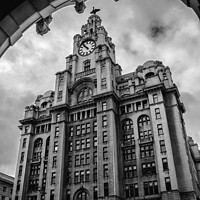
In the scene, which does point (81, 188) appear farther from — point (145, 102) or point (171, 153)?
point (145, 102)

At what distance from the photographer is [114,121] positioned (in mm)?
58969

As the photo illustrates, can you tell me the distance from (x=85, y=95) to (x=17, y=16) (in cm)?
6267

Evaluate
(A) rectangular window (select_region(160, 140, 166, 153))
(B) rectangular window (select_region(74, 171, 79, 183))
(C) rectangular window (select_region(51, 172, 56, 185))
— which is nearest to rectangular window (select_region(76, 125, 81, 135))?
(B) rectangular window (select_region(74, 171, 79, 183))

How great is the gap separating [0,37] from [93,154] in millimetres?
53612

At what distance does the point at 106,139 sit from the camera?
57000mm

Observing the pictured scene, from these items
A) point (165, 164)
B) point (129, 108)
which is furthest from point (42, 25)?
point (129, 108)

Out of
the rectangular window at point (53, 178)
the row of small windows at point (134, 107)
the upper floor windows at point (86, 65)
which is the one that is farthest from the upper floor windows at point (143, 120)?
the upper floor windows at point (86, 65)

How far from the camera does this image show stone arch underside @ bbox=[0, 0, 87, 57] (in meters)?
5.85

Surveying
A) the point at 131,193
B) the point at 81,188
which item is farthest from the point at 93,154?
the point at 131,193

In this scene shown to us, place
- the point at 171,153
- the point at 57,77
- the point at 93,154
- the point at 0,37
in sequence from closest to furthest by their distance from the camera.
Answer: the point at 0,37, the point at 171,153, the point at 93,154, the point at 57,77

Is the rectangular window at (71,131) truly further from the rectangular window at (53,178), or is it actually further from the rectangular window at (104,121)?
the rectangular window at (53,178)

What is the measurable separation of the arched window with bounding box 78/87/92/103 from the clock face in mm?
14184

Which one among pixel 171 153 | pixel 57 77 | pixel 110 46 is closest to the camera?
pixel 171 153

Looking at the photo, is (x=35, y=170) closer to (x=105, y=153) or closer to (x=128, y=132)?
(x=105, y=153)
